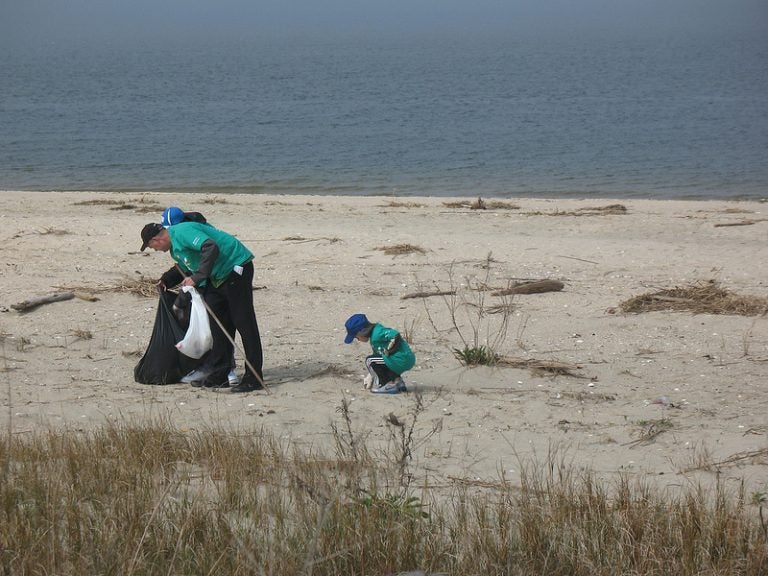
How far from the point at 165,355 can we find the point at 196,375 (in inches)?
11.5

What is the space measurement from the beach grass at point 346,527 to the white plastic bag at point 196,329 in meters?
2.50

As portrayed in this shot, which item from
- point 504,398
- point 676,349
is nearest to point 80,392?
point 504,398

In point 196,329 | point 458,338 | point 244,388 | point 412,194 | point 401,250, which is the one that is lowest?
point 244,388

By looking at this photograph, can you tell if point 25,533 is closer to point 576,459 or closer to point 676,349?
point 576,459

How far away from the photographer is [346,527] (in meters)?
4.35

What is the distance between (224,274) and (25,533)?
3.37m

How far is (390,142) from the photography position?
30.9 m

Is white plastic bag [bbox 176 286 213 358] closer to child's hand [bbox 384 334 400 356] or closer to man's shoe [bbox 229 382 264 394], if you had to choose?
man's shoe [bbox 229 382 264 394]

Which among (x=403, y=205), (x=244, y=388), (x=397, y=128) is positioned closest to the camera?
(x=244, y=388)

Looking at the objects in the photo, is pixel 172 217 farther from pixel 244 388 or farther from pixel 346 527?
pixel 346 527

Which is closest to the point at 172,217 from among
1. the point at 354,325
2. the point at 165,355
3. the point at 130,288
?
the point at 165,355

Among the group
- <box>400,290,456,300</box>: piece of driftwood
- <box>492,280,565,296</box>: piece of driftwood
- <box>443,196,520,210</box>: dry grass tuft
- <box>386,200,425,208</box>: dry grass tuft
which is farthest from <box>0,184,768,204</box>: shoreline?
<box>400,290,456,300</box>: piece of driftwood

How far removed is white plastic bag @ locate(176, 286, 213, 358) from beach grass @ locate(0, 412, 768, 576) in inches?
98.3

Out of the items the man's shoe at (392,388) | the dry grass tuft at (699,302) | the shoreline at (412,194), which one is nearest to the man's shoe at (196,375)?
the man's shoe at (392,388)
